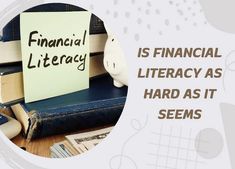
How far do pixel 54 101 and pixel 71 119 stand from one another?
0.04 metres

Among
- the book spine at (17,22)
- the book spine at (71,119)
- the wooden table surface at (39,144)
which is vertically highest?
the book spine at (17,22)

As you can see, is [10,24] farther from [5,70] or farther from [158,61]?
[158,61]

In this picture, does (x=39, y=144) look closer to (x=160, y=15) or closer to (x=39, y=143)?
(x=39, y=143)

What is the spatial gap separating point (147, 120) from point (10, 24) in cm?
22

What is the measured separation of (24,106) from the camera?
1.59 feet

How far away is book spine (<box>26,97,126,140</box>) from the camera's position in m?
0.47

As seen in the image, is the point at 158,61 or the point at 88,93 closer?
the point at 158,61

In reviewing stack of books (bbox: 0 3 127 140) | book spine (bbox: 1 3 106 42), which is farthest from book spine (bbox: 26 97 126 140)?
book spine (bbox: 1 3 106 42)

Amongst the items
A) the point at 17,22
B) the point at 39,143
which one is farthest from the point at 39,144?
the point at 17,22

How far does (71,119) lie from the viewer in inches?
19.4

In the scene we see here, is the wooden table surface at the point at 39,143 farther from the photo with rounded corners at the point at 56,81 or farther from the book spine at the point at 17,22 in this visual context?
the book spine at the point at 17,22

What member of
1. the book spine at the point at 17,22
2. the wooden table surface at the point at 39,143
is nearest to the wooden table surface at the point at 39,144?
the wooden table surface at the point at 39,143

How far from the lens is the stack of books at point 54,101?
1.52ft

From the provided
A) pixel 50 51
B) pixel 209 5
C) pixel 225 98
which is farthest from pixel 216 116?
pixel 50 51
